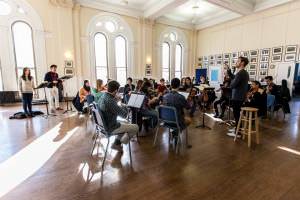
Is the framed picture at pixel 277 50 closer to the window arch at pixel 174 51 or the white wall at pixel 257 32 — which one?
the white wall at pixel 257 32

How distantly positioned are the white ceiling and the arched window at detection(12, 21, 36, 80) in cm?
279

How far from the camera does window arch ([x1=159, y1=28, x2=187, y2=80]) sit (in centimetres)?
1169

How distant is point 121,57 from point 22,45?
4817 mm

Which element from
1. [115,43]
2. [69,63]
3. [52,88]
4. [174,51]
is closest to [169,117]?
[52,88]

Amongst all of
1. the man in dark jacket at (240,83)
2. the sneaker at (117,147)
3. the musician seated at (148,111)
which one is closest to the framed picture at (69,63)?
the musician seated at (148,111)

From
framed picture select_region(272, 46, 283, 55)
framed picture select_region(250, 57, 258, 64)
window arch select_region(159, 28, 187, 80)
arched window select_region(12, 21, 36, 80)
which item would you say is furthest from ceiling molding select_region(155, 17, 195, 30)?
arched window select_region(12, 21, 36, 80)

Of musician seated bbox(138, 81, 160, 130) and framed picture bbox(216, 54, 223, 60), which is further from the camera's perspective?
framed picture bbox(216, 54, 223, 60)

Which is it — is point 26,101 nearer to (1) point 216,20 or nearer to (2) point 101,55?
(2) point 101,55

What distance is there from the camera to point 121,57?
10.3 meters

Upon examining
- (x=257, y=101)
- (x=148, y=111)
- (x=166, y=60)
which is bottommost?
(x=148, y=111)

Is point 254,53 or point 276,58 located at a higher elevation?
point 254,53

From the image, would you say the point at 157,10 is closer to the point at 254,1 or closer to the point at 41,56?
the point at 254,1

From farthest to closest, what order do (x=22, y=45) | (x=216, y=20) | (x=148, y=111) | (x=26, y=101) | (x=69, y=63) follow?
(x=216, y=20) → (x=69, y=63) → (x=22, y=45) → (x=26, y=101) → (x=148, y=111)

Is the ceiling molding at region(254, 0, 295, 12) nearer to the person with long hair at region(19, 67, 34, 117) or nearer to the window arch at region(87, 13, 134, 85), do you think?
the window arch at region(87, 13, 134, 85)
